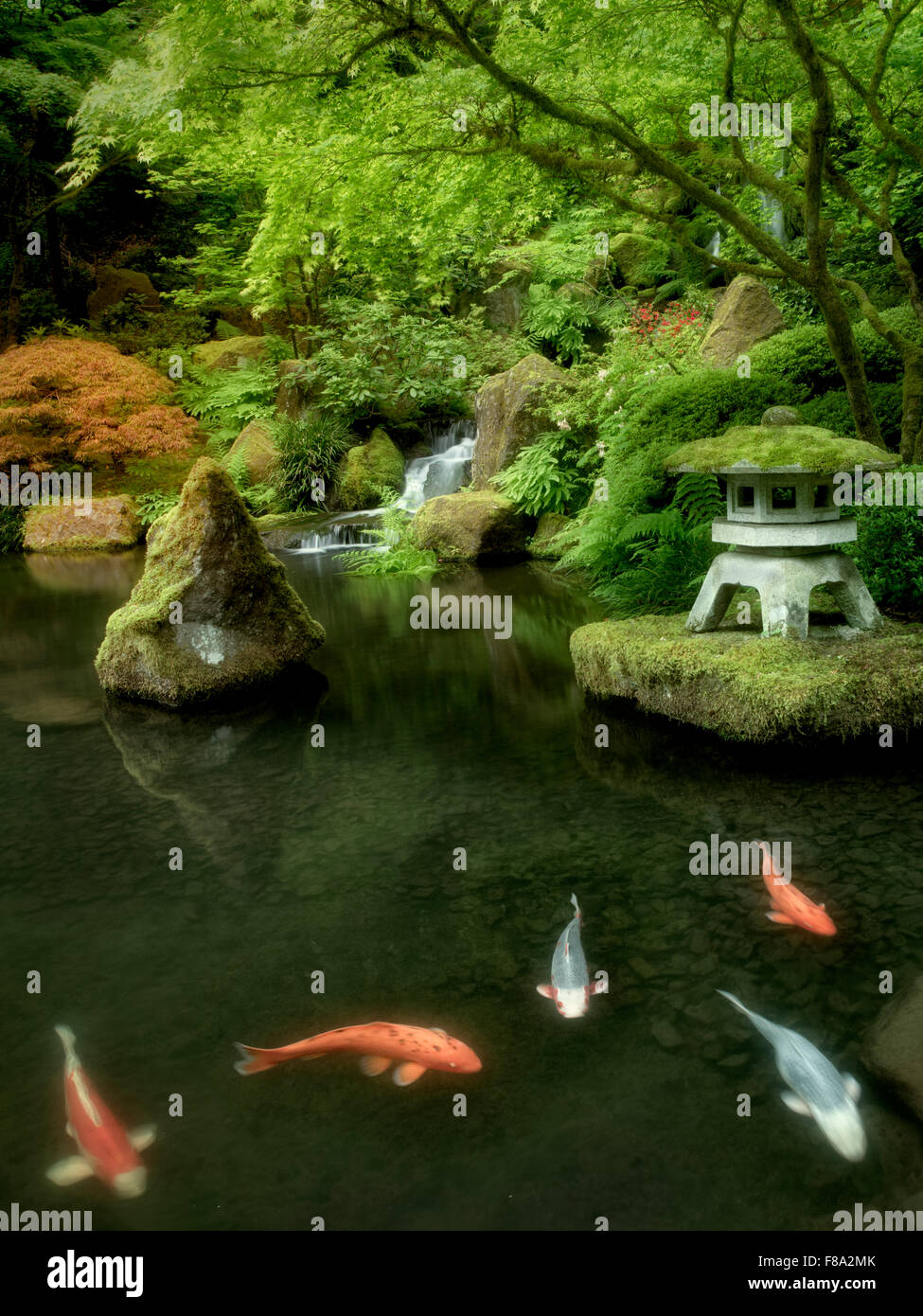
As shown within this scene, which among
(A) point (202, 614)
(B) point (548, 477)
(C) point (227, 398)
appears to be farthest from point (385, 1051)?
(C) point (227, 398)

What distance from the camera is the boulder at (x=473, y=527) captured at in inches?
575

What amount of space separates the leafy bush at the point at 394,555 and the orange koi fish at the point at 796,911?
1049 cm

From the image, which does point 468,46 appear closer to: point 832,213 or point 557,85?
point 557,85

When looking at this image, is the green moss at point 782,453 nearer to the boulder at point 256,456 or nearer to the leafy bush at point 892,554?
the leafy bush at point 892,554

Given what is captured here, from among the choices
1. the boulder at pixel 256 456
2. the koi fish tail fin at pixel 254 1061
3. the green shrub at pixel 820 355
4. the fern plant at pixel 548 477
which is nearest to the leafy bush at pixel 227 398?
the boulder at pixel 256 456

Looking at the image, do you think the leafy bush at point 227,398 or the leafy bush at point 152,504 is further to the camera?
the leafy bush at point 227,398

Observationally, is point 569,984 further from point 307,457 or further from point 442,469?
point 307,457

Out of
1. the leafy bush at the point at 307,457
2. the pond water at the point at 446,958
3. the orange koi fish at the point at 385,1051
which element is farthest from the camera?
the leafy bush at the point at 307,457

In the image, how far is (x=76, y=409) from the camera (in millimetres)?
18266

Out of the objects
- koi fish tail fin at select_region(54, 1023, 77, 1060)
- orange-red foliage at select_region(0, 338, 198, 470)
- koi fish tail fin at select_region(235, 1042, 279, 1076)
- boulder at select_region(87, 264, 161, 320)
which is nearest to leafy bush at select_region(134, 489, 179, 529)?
orange-red foliage at select_region(0, 338, 198, 470)

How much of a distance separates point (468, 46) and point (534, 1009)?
6883 millimetres

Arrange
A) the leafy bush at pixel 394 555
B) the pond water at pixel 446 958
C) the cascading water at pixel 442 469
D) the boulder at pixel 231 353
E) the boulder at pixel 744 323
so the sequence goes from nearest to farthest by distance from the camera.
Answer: the pond water at pixel 446 958 < the boulder at pixel 744 323 < the leafy bush at pixel 394 555 < the cascading water at pixel 442 469 < the boulder at pixel 231 353

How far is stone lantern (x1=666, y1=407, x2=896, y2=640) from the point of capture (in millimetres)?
6068

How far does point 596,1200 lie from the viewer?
2615 millimetres
